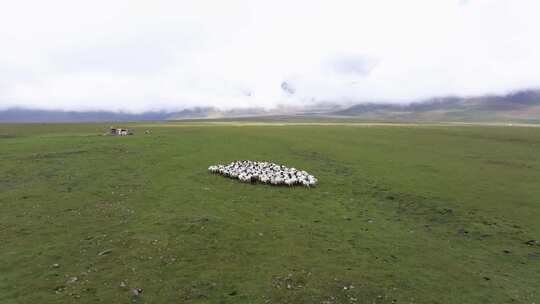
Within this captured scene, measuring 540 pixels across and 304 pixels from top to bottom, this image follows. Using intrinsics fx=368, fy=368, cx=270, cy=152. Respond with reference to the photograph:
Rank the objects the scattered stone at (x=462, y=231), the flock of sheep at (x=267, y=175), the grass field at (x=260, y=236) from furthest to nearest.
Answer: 1. the flock of sheep at (x=267, y=175)
2. the scattered stone at (x=462, y=231)
3. the grass field at (x=260, y=236)

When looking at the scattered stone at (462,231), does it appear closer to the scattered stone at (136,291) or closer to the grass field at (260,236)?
the grass field at (260,236)

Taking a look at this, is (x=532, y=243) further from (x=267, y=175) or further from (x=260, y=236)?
(x=267, y=175)

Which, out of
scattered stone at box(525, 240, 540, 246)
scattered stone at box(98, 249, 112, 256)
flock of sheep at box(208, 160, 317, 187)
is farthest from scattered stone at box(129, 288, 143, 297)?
scattered stone at box(525, 240, 540, 246)

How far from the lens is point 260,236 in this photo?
1755 cm

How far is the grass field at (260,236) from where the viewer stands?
13.0 m

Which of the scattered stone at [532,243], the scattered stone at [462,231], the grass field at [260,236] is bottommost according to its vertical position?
the scattered stone at [532,243]

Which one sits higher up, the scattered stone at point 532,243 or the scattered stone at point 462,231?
the scattered stone at point 462,231

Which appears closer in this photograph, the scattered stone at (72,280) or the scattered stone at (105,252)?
the scattered stone at (72,280)

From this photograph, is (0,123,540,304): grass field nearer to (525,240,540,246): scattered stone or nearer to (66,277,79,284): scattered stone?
(525,240,540,246): scattered stone

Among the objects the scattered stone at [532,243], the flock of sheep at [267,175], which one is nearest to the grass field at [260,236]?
the scattered stone at [532,243]

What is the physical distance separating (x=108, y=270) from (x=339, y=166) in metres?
28.4

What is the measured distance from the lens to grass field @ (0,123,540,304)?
13.0 metres

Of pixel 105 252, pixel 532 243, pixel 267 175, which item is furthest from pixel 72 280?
pixel 532 243

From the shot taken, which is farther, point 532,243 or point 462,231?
point 462,231
